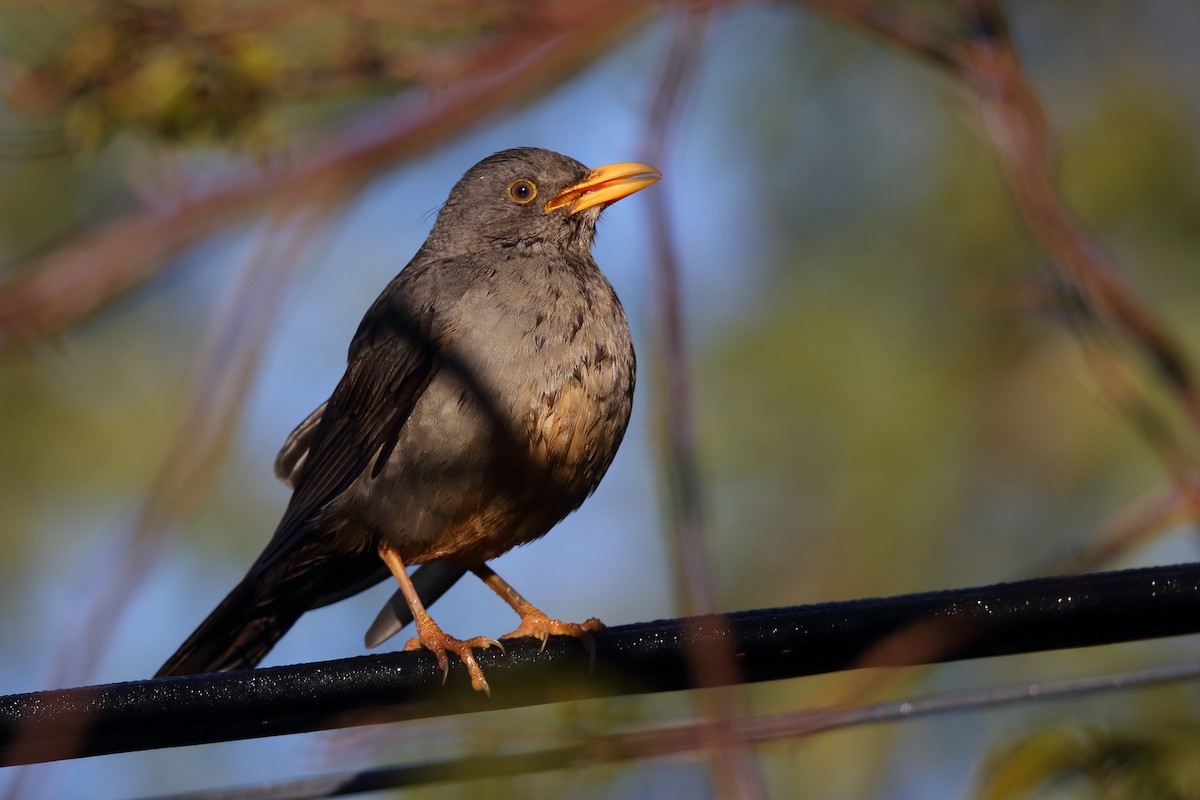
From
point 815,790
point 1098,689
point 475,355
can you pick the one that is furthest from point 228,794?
point 815,790

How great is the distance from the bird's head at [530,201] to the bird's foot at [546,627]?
4.77ft

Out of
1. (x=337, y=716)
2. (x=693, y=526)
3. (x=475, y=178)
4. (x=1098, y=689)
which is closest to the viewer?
(x=693, y=526)

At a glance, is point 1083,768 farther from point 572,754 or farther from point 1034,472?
point 1034,472

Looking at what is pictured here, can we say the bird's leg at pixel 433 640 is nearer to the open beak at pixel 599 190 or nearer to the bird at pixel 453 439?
the bird at pixel 453 439

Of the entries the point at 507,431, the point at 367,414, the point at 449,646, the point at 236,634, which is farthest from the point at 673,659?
the point at 236,634

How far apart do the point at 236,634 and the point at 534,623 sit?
1.13 m

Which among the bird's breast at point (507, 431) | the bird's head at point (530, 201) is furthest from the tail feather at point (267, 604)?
the bird's head at point (530, 201)

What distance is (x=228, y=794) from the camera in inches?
174

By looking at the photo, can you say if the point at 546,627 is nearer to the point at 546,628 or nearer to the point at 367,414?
the point at 546,628

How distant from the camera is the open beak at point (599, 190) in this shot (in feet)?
20.1

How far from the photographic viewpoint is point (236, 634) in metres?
5.61

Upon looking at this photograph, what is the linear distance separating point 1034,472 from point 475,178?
5185 millimetres

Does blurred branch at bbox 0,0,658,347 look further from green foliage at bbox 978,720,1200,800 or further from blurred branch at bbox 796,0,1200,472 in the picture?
green foliage at bbox 978,720,1200,800

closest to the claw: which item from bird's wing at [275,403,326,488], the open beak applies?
bird's wing at [275,403,326,488]
